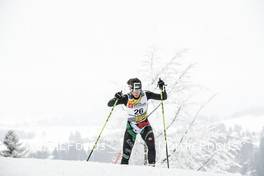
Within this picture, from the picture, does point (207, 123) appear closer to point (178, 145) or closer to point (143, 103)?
point (178, 145)

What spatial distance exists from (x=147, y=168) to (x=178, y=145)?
21.0ft

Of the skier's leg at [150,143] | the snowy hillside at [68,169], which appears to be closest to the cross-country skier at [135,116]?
the skier's leg at [150,143]

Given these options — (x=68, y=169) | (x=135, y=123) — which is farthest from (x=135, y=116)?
(x=68, y=169)

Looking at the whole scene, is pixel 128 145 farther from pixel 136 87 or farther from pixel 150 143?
pixel 136 87

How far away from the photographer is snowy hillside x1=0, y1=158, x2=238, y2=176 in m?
4.59

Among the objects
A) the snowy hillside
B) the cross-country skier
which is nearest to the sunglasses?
the cross-country skier

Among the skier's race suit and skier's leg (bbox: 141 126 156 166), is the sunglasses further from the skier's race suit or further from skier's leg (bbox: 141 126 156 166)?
skier's leg (bbox: 141 126 156 166)

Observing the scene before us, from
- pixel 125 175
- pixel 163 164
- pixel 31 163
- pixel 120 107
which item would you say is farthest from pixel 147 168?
pixel 120 107

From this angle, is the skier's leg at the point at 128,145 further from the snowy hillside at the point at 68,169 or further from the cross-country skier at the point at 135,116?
the snowy hillside at the point at 68,169

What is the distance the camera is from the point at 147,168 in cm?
518

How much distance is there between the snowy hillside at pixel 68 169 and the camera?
15.0 feet

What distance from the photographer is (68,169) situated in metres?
4.84

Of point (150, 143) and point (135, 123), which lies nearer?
point (150, 143)

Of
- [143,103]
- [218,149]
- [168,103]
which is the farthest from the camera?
[168,103]
